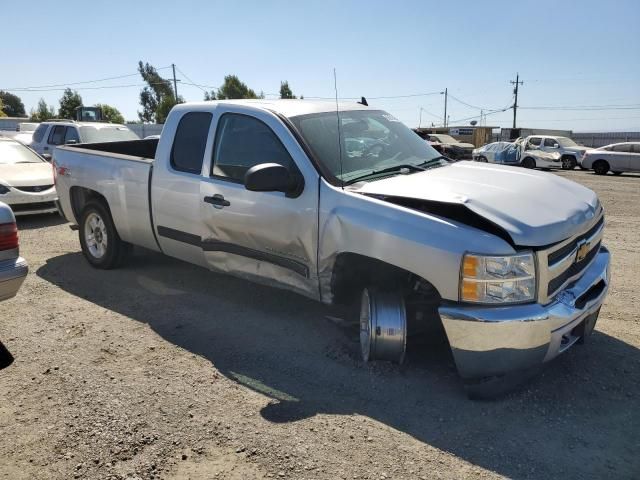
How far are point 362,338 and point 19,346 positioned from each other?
268 cm

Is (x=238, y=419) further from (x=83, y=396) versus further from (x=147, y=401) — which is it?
(x=83, y=396)

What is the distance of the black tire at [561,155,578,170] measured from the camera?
24.5 m

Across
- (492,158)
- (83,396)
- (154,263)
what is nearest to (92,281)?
(154,263)

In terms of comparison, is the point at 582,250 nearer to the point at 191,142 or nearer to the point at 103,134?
the point at 191,142

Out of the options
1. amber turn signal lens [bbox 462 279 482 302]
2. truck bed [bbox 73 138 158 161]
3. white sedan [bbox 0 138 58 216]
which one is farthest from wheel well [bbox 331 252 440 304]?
white sedan [bbox 0 138 58 216]

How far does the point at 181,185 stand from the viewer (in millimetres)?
4785

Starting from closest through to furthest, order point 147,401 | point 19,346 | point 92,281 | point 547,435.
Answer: point 547,435, point 147,401, point 19,346, point 92,281

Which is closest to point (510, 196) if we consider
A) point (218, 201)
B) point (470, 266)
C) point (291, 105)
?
point (470, 266)

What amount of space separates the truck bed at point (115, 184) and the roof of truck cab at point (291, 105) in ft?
2.98

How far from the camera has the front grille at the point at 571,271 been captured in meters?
3.17

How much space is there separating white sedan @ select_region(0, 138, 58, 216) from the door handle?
5.81 metres

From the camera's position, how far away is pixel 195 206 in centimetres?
466

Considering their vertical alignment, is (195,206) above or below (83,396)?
above

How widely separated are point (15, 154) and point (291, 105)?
26.0ft
